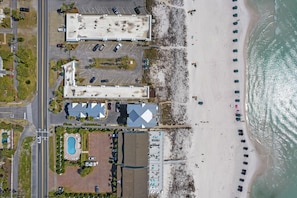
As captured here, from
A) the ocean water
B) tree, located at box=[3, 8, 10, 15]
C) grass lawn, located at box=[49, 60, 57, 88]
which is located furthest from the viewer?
the ocean water

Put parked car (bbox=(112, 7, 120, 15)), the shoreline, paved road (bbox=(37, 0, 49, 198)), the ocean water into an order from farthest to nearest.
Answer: the ocean water → the shoreline → paved road (bbox=(37, 0, 49, 198)) → parked car (bbox=(112, 7, 120, 15))

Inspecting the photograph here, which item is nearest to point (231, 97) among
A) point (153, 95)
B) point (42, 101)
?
point (153, 95)

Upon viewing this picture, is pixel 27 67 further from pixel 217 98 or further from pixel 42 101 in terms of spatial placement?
pixel 217 98

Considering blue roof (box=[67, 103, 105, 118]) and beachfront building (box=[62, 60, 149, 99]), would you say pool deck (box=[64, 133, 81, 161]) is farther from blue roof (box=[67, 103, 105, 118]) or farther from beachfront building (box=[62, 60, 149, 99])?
beachfront building (box=[62, 60, 149, 99])

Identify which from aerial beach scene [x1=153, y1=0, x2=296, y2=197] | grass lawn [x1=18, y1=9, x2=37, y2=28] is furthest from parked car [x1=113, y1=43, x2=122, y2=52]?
grass lawn [x1=18, y1=9, x2=37, y2=28]

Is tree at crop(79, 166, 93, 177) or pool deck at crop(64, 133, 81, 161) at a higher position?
pool deck at crop(64, 133, 81, 161)

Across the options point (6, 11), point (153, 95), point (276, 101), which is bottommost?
point (276, 101)

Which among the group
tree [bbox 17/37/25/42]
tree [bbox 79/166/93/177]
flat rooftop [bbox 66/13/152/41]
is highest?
flat rooftop [bbox 66/13/152/41]
